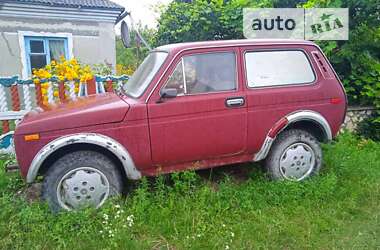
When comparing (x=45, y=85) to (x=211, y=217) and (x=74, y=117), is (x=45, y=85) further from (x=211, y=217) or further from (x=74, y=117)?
(x=211, y=217)

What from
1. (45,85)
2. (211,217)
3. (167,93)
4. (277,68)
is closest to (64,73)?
(45,85)

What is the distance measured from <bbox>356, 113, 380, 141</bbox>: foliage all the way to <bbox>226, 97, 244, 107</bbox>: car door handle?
12.1 ft

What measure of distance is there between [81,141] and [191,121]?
116 centimetres

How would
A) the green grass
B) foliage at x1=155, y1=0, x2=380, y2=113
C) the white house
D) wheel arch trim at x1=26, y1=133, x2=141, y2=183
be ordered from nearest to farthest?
the green grass < wheel arch trim at x1=26, y1=133, x2=141, y2=183 < foliage at x1=155, y1=0, x2=380, y2=113 < the white house

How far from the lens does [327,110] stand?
3.89 m

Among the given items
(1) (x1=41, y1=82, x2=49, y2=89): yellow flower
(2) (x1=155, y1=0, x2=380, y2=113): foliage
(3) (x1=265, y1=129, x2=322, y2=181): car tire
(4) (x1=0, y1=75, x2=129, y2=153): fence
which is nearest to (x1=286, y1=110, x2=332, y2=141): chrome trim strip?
(3) (x1=265, y1=129, x2=322, y2=181): car tire

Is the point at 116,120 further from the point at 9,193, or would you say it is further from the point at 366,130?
the point at 366,130

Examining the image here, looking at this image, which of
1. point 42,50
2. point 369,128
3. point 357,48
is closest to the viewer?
point 357,48

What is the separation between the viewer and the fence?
5062 mm

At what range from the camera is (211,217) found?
3.19 m

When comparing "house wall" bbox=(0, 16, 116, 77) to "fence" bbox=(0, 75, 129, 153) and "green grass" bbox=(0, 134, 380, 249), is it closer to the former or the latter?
"fence" bbox=(0, 75, 129, 153)

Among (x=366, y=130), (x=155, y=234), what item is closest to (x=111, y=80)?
(x=155, y=234)

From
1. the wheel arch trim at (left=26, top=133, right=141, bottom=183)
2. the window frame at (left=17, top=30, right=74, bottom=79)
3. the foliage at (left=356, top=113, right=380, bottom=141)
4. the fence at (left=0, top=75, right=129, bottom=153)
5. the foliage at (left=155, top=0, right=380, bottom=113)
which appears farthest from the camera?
the window frame at (left=17, top=30, right=74, bottom=79)

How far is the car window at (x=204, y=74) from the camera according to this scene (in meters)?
3.37
